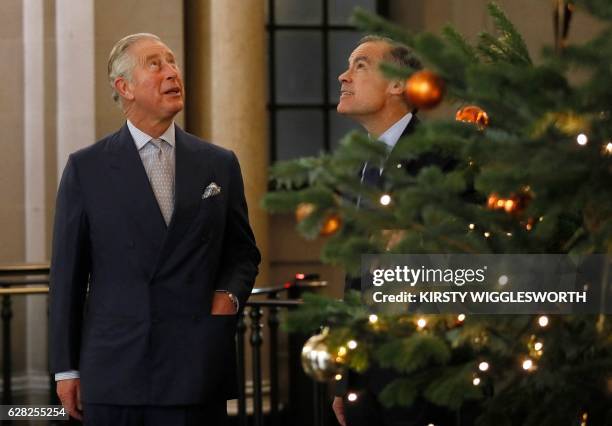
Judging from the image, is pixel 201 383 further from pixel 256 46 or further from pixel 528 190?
pixel 256 46

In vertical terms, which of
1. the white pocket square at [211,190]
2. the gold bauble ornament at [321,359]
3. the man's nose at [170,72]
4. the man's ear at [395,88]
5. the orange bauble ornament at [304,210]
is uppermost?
the man's nose at [170,72]

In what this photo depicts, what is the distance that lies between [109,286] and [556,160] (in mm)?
1529

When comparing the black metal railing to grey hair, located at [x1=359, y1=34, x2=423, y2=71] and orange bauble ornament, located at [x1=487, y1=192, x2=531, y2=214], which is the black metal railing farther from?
orange bauble ornament, located at [x1=487, y1=192, x2=531, y2=214]

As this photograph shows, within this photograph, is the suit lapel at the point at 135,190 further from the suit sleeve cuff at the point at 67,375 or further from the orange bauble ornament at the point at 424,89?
the orange bauble ornament at the point at 424,89

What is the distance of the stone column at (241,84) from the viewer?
784 cm

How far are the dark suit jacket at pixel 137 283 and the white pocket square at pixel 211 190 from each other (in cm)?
1

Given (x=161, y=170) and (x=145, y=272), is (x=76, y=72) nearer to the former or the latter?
(x=161, y=170)

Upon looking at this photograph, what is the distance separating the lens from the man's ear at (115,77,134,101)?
11.6 feet

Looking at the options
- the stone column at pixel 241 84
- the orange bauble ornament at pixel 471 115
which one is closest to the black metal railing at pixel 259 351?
the stone column at pixel 241 84

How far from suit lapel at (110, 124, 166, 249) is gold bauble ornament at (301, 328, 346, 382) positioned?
0.96 m

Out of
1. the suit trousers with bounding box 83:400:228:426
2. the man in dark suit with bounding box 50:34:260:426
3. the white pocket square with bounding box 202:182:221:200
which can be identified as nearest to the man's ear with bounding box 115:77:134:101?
the man in dark suit with bounding box 50:34:260:426

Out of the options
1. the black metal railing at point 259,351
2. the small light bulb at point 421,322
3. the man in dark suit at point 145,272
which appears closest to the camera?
the small light bulb at point 421,322

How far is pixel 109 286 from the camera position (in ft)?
11.2

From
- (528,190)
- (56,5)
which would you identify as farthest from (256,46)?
(528,190)
